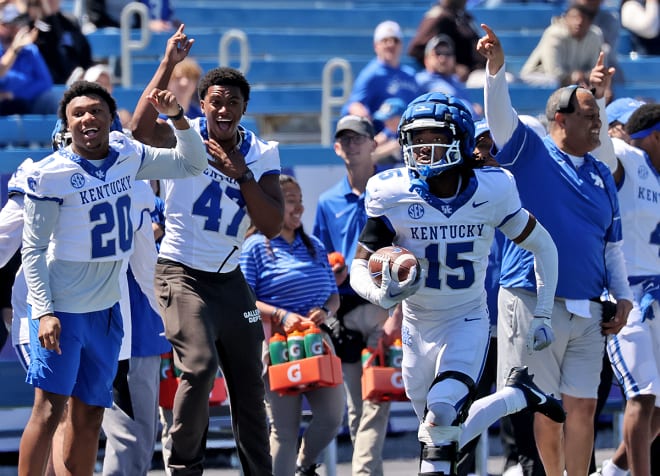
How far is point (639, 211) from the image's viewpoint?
22.8ft

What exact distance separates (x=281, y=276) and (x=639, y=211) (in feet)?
6.05

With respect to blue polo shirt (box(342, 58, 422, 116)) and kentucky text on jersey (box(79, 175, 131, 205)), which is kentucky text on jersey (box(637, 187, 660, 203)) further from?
blue polo shirt (box(342, 58, 422, 116))

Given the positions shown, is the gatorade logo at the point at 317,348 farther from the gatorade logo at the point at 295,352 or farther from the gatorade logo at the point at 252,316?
the gatorade logo at the point at 252,316

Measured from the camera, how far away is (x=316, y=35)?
41.5ft

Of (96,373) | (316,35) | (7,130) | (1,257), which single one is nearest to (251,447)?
(96,373)

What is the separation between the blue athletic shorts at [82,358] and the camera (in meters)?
5.60

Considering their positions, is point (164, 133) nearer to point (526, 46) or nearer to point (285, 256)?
point (285, 256)

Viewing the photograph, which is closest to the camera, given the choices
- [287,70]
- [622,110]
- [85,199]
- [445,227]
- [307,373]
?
[445,227]

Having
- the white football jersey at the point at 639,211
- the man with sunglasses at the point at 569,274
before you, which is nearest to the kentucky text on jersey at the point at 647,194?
the white football jersey at the point at 639,211

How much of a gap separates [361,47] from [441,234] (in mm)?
7472

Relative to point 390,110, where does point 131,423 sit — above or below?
below

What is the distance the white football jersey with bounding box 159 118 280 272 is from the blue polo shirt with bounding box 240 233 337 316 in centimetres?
83

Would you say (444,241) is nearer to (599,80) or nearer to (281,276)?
(599,80)

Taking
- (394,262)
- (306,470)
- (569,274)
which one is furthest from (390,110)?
(394,262)
